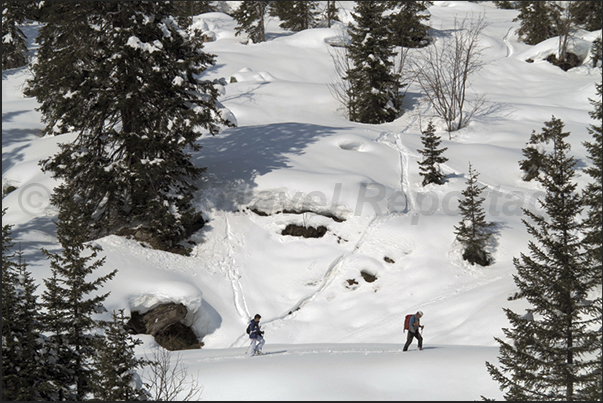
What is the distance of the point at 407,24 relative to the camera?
139ft

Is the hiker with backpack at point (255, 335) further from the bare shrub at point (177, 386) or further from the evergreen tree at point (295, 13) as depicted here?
the evergreen tree at point (295, 13)

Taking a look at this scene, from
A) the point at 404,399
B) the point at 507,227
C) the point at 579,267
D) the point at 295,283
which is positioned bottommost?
the point at 295,283

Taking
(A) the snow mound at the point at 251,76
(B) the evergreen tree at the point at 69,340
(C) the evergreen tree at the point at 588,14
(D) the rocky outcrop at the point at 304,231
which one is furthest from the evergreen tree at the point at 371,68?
(B) the evergreen tree at the point at 69,340

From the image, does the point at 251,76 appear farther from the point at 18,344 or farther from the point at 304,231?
the point at 18,344

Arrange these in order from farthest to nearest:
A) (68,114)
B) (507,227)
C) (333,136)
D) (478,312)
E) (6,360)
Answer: (333,136) < (507,227) < (68,114) < (478,312) < (6,360)

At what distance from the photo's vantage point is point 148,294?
16.4m

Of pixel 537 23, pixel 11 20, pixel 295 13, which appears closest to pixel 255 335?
pixel 11 20

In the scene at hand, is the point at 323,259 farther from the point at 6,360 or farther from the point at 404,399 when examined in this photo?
the point at 6,360

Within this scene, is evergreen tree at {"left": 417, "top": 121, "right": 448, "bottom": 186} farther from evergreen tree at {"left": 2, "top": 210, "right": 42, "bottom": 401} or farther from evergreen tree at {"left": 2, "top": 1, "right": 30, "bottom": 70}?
evergreen tree at {"left": 2, "top": 1, "right": 30, "bottom": 70}

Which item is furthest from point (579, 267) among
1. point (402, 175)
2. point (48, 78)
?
point (48, 78)

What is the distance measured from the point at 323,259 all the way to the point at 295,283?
1455 mm

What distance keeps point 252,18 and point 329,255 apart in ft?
120

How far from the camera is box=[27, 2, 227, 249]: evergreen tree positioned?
18.8 meters

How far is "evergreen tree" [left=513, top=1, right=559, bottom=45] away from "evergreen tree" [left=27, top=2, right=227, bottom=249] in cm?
4009
